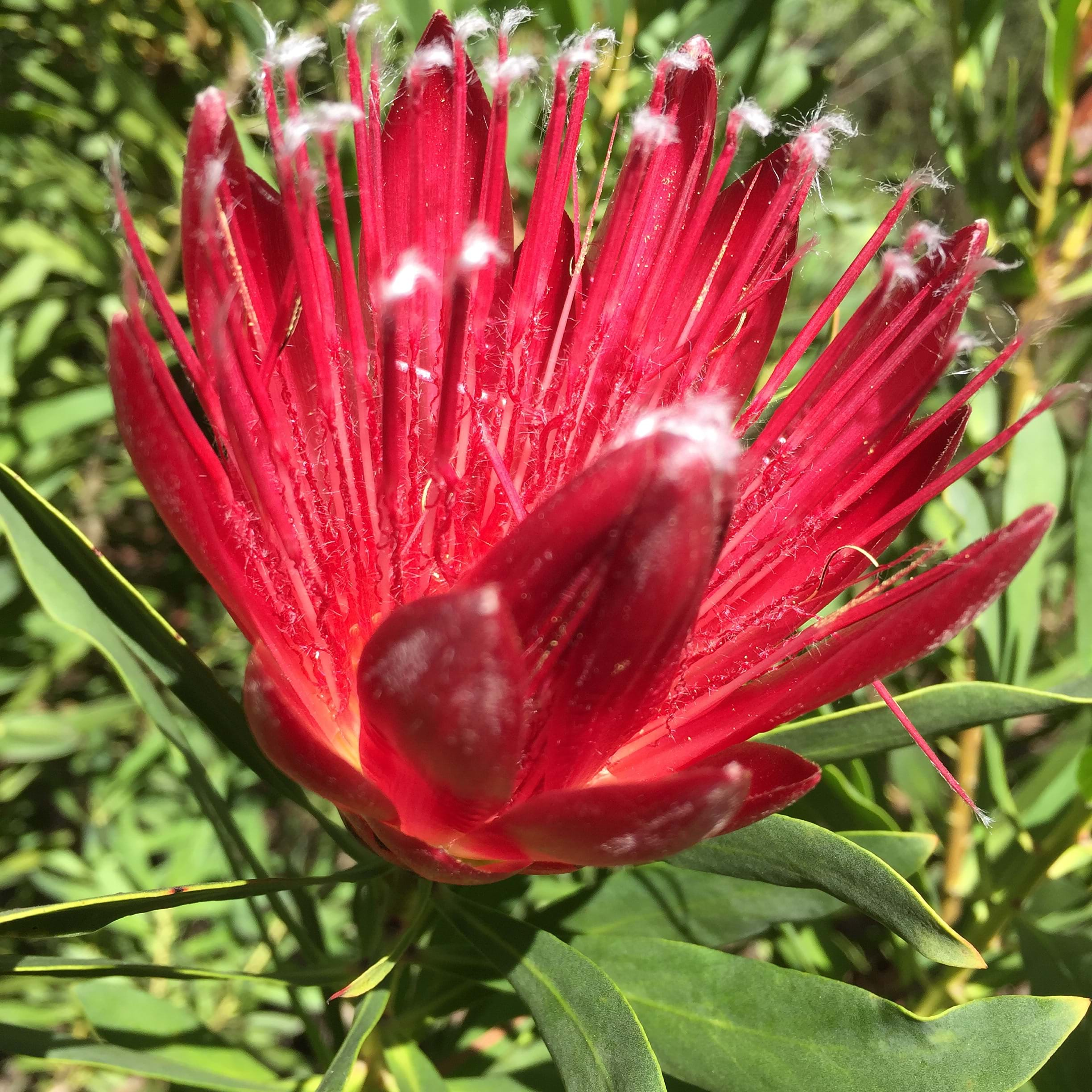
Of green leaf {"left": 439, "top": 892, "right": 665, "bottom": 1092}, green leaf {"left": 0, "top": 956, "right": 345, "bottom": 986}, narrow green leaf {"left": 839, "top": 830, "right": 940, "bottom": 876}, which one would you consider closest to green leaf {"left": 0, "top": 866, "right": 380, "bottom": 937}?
green leaf {"left": 0, "top": 956, "right": 345, "bottom": 986}

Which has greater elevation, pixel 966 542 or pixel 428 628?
pixel 966 542

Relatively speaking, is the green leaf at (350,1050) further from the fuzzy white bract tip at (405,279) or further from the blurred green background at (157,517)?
the fuzzy white bract tip at (405,279)

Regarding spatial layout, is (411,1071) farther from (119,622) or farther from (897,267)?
(897,267)

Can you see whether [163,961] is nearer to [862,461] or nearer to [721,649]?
[721,649]

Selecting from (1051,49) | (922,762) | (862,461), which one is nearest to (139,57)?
(1051,49)

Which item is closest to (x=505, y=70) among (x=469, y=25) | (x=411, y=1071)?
(x=469, y=25)

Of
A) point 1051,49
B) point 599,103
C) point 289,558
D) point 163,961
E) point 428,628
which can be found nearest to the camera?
point 428,628
